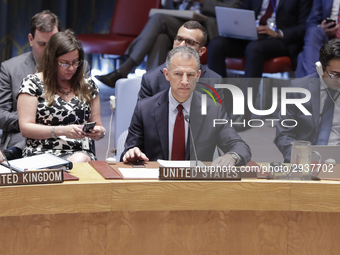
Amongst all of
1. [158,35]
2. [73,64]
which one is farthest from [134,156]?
[158,35]

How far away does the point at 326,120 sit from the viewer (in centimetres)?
168

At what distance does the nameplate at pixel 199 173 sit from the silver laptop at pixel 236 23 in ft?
9.17

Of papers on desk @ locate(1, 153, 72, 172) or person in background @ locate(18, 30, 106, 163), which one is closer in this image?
papers on desk @ locate(1, 153, 72, 172)

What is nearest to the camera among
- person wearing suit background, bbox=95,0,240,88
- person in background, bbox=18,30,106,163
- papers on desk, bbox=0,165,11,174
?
papers on desk, bbox=0,165,11,174

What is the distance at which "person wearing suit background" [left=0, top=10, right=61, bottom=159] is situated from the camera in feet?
8.92

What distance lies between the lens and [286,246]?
1.65m

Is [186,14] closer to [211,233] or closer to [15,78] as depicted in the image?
[15,78]

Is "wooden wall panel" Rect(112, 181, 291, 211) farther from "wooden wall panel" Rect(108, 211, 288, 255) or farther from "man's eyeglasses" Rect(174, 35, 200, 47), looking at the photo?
"man's eyeglasses" Rect(174, 35, 200, 47)

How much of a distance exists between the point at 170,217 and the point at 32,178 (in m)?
0.46

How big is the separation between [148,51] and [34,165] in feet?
10.2

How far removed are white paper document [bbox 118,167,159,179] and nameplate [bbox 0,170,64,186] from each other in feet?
0.75

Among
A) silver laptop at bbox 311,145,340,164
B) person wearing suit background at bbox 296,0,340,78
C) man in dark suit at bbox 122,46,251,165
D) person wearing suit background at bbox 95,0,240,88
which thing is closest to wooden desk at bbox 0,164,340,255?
silver laptop at bbox 311,145,340,164

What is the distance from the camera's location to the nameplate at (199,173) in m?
1.60

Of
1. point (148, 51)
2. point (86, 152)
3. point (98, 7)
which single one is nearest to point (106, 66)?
point (98, 7)
